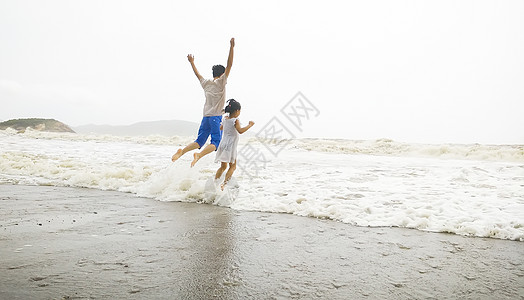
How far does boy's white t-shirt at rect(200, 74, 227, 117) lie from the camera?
543 cm

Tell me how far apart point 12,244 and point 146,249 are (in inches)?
42.7

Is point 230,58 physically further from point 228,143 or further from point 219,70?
point 228,143

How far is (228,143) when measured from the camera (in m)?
5.29

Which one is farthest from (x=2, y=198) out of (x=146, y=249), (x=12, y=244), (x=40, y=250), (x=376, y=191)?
(x=376, y=191)

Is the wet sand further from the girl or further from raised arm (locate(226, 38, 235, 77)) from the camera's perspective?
raised arm (locate(226, 38, 235, 77))

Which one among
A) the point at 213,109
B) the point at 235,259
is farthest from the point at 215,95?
the point at 235,259

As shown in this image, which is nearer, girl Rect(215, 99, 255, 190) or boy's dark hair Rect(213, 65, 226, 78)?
girl Rect(215, 99, 255, 190)

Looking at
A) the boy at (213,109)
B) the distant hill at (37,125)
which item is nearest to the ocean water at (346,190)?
the boy at (213,109)

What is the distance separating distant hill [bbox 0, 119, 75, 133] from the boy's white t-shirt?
33.2 metres

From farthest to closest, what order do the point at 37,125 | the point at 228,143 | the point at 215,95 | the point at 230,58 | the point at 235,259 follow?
the point at 37,125, the point at 215,95, the point at 228,143, the point at 230,58, the point at 235,259

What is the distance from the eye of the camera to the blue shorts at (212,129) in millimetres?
5531

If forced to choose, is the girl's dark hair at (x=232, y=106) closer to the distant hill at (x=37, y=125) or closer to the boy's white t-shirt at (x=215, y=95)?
the boy's white t-shirt at (x=215, y=95)

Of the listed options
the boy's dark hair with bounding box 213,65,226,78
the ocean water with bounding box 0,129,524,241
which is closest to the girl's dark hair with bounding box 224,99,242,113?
the boy's dark hair with bounding box 213,65,226,78

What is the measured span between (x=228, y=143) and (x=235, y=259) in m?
3.05
